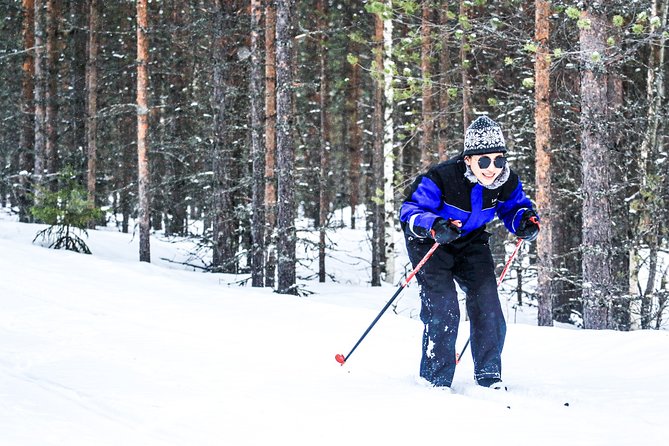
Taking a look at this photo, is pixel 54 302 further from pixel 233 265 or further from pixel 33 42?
pixel 33 42

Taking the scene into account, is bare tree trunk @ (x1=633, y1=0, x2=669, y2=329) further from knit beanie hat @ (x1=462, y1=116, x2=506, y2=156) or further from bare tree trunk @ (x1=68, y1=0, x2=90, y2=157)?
bare tree trunk @ (x1=68, y1=0, x2=90, y2=157)

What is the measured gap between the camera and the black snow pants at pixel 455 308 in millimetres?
4359

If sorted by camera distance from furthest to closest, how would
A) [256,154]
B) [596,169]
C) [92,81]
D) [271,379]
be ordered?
1. [92,81]
2. [256,154]
3. [596,169]
4. [271,379]

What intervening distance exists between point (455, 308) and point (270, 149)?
11.3 metres

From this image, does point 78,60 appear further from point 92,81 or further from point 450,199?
point 450,199

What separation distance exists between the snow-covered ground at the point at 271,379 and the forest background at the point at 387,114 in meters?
3.30

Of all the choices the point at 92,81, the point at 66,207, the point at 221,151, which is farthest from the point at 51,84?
the point at 66,207

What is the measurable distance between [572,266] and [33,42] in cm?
1822

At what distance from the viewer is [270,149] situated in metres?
15.3

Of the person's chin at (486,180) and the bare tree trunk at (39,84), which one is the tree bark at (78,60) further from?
the person's chin at (486,180)

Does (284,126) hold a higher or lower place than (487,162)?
higher

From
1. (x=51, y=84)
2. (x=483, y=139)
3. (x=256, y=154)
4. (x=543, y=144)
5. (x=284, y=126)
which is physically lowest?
(x=483, y=139)

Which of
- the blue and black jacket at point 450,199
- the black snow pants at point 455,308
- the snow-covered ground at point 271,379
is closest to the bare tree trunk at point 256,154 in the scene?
the snow-covered ground at point 271,379

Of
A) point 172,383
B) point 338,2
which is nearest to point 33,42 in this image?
point 338,2
